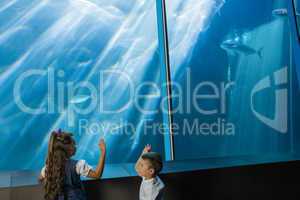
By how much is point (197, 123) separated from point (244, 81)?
1.54 meters

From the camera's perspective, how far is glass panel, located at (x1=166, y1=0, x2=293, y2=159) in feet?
16.6

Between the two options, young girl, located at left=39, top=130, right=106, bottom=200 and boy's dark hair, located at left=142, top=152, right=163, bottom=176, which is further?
boy's dark hair, located at left=142, top=152, right=163, bottom=176

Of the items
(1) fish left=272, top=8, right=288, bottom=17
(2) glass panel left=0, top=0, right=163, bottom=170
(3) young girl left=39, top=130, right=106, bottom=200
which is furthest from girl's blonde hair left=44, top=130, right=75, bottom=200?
(1) fish left=272, top=8, right=288, bottom=17

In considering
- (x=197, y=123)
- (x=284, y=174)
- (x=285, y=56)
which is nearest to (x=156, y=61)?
(x=197, y=123)

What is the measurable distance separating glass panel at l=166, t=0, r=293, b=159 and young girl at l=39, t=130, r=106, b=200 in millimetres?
2454

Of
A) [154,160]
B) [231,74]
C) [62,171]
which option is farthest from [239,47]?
[62,171]

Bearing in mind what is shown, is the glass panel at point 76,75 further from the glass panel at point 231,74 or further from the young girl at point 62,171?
the young girl at point 62,171

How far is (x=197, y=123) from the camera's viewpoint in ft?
16.6

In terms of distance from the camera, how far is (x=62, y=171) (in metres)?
2.46

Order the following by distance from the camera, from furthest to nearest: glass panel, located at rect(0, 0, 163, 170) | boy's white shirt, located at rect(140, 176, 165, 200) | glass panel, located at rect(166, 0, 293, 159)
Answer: glass panel, located at rect(166, 0, 293, 159) < glass panel, located at rect(0, 0, 163, 170) < boy's white shirt, located at rect(140, 176, 165, 200)

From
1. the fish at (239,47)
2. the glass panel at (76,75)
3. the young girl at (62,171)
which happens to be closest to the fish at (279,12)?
the fish at (239,47)

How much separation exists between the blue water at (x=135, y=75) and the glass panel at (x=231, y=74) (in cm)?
2

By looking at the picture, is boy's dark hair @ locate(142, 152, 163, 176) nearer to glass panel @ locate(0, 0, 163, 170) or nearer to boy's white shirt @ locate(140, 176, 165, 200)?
boy's white shirt @ locate(140, 176, 165, 200)

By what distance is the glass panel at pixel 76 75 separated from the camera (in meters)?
4.57
